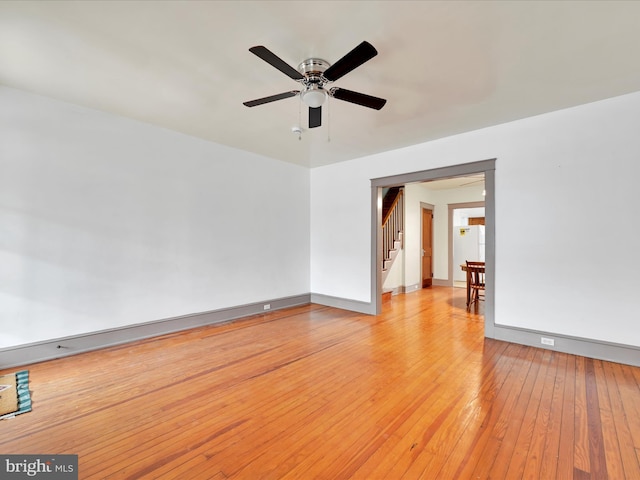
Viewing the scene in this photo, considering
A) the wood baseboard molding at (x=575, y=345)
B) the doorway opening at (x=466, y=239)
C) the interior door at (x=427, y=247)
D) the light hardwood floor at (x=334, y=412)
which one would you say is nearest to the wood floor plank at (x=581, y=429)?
the light hardwood floor at (x=334, y=412)

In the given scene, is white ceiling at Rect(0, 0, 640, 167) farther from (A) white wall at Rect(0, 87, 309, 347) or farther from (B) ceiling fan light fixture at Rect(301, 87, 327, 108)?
(A) white wall at Rect(0, 87, 309, 347)

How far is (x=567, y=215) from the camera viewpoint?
11.0 feet

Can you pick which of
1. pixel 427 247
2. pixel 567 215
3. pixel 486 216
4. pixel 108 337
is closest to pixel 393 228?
pixel 427 247

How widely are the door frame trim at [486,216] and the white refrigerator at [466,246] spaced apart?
195 inches

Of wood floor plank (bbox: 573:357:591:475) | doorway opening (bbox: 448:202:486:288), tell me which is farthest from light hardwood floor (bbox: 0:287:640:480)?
doorway opening (bbox: 448:202:486:288)

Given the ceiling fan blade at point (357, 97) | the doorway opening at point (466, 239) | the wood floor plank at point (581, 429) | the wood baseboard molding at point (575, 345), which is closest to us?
the wood floor plank at point (581, 429)

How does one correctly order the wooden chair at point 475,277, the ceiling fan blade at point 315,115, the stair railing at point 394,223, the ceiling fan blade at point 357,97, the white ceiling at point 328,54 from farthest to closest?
the stair railing at point 394,223
the wooden chair at point 475,277
the ceiling fan blade at point 315,115
the ceiling fan blade at point 357,97
the white ceiling at point 328,54

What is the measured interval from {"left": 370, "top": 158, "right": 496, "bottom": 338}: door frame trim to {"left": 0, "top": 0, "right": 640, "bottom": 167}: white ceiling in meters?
0.69

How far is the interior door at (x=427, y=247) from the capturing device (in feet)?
26.1

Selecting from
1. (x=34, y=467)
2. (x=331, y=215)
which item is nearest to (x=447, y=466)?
(x=34, y=467)

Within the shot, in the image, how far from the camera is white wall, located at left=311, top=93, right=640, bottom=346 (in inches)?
120

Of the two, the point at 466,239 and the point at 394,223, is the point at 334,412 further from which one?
the point at 466,239

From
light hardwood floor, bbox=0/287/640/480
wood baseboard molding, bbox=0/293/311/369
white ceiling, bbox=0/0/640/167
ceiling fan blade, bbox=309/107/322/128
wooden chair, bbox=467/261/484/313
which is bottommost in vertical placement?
light hardwood floor, bbox=0/287/640/480

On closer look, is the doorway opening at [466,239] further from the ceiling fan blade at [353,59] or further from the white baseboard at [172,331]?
the ceiling fan blade at [353,59]
